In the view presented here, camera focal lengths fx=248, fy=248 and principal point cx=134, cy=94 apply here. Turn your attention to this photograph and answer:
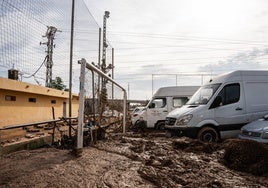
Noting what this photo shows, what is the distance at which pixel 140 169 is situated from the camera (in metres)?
4.18

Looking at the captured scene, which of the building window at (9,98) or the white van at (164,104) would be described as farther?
the white van at (164,104)

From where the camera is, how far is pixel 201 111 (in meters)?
8.21

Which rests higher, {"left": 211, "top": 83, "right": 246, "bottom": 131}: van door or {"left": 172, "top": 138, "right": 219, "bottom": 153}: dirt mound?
{"left": 211, "top": 83, "right": 246, "bottom": 131}: van door

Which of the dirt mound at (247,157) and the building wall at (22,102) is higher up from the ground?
the building wall at (22,102)

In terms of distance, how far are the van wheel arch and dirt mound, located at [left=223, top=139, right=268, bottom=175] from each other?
2.83m

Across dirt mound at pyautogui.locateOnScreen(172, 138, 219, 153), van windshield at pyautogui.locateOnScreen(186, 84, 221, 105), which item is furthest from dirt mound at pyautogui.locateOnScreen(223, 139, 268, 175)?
van windshield at pyautogui.locateOnScreen(186, 84, 221, 105)

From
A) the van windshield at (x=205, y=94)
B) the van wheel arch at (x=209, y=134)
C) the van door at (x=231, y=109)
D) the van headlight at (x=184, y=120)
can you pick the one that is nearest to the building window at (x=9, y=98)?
the van headlight at (x=184, y=120)

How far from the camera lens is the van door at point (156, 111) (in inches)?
560

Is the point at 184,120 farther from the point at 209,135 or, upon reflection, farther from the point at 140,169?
the point at 140,169

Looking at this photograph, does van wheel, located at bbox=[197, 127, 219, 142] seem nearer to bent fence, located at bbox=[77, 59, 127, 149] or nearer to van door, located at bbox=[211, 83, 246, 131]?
van door, located at bbox=[211, 83, 246, 131]

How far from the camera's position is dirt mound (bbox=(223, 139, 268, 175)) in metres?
4.40

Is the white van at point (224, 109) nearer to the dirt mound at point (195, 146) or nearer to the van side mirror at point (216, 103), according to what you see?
the van side mirror at point (216, 103)

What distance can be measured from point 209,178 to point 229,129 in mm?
4924

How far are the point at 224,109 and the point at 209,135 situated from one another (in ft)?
3.31
